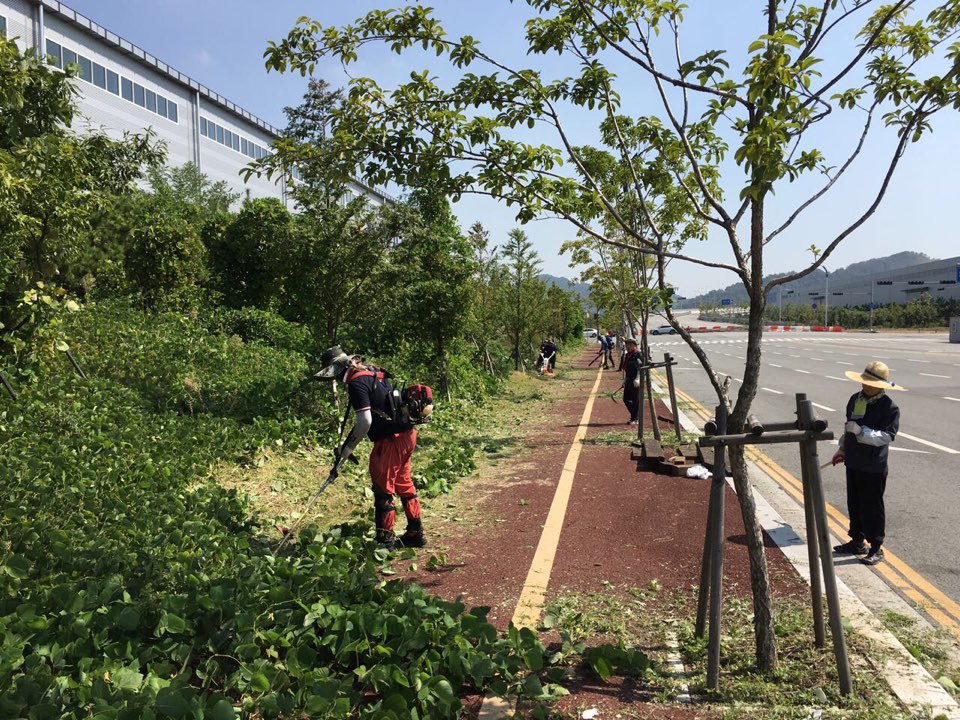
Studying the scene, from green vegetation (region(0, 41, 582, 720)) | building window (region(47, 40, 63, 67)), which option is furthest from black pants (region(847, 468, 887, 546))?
building window (region(47, 40, 63, 67))

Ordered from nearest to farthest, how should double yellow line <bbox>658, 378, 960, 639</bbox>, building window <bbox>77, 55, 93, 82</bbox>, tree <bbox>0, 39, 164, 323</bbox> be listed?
double yellow line <bbox>658, 378, 960, 639</bbox> < tree <bbox>0, 39, 164, 323</bbox> < building window <bbox>77, 55, 93, 82</bbox>

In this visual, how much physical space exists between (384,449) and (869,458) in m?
3.90

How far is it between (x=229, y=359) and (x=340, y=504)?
587 cm

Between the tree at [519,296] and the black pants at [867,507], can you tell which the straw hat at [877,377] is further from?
the tree at [519,296]

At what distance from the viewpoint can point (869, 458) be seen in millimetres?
5477

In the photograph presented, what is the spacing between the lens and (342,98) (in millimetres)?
4383

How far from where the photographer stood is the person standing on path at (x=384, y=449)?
215 inches

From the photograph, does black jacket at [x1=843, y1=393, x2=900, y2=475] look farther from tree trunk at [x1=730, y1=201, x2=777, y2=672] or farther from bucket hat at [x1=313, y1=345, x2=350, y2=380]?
bucket hat at [x1=313, y1=345, x2=350, y2=380]

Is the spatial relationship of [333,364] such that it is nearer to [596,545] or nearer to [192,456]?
[192,456]

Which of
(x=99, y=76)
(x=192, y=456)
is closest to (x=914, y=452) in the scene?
(x=192, y=456)

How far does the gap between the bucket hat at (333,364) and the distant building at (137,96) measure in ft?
63.7

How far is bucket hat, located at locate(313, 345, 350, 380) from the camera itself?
18.6ft

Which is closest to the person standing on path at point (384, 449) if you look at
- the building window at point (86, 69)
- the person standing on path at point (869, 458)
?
the person standing on path at point (869, 458)

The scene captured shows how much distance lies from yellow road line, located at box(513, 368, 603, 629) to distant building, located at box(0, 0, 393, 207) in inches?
731
